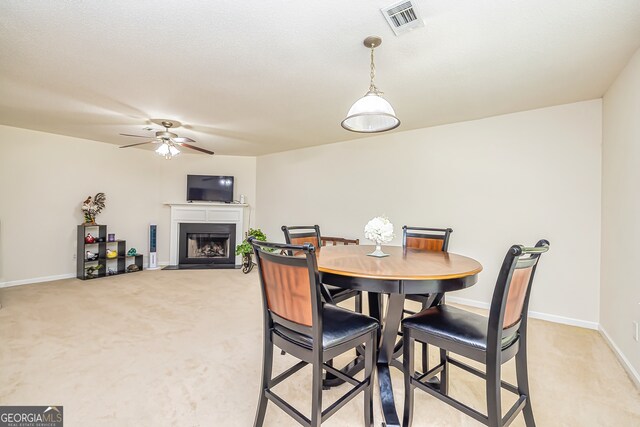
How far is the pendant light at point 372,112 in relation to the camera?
174cm

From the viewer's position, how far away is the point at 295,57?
2148 mm

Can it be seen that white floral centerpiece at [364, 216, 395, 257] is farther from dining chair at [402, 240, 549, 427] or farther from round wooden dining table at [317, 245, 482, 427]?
dining chair at [402, 240, 549, 427]

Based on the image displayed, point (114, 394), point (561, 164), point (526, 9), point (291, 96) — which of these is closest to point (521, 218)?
point (561, 164)

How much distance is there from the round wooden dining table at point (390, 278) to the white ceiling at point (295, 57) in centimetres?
145

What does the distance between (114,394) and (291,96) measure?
2728 mm

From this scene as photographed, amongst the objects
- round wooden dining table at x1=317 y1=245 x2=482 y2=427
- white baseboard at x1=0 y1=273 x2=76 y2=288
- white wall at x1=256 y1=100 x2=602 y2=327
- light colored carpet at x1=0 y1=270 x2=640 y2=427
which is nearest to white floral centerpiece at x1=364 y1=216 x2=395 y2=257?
round wooden dining table at x1=317 y1=245 x2=482 y2=427

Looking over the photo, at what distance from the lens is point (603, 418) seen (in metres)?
1.61

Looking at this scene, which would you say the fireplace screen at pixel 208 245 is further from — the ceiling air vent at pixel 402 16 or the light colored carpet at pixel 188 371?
the ceiling air vent at pixel 402 16

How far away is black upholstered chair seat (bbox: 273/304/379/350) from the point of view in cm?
132

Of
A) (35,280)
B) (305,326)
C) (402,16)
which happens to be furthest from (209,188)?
(305,326)

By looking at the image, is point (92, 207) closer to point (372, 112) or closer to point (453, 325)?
point (372, 112)

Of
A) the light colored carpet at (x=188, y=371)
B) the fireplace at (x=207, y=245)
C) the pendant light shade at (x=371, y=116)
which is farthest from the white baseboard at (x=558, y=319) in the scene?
the fireplace at (x=207, y=245)

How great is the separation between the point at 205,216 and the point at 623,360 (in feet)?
19.1

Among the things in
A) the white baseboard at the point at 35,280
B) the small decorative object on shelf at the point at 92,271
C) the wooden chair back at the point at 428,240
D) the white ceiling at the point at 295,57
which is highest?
the white ceiling at the point at 295,57
